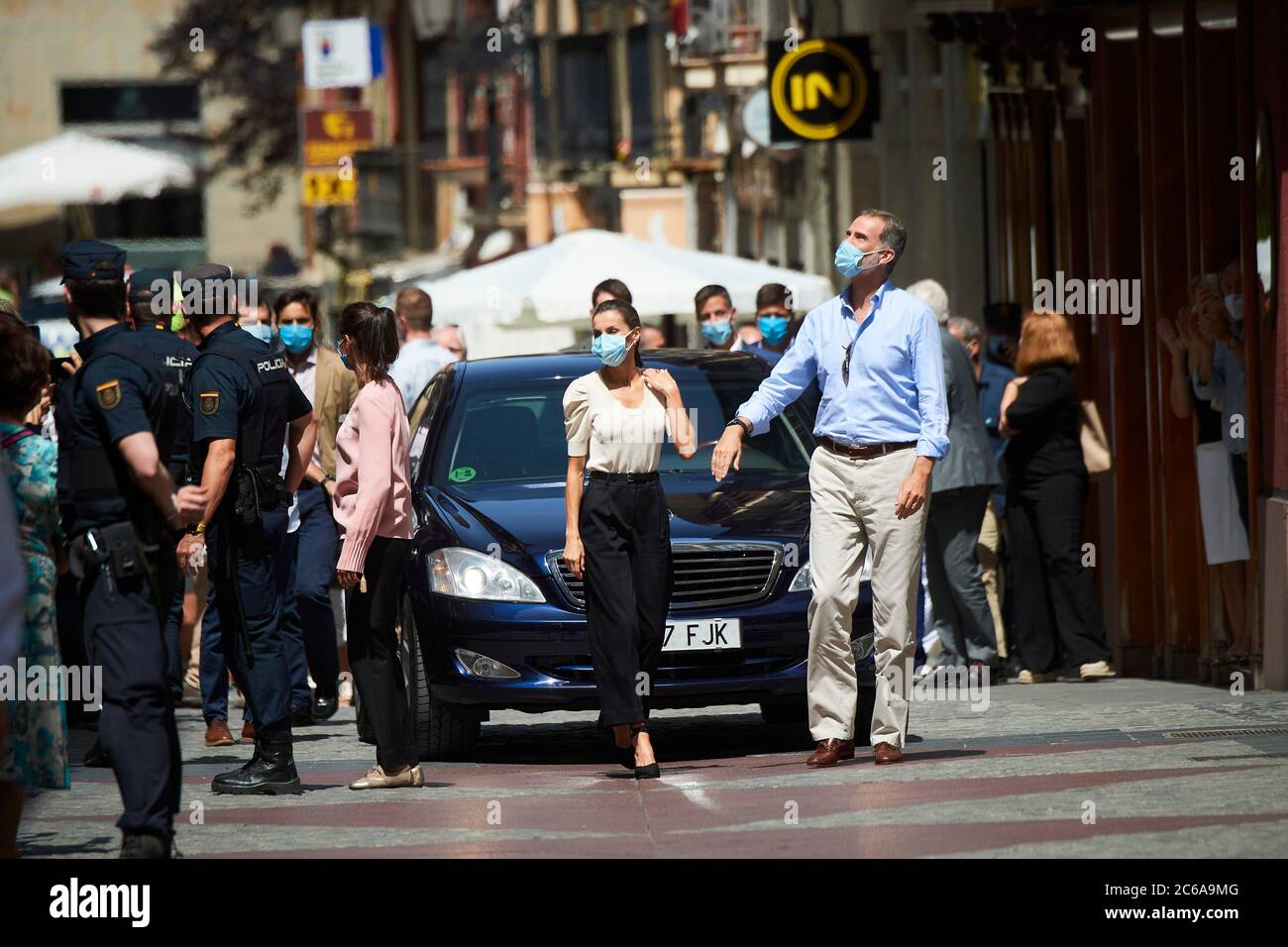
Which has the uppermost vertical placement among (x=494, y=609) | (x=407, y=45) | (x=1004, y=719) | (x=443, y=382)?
(x=407, y=45)

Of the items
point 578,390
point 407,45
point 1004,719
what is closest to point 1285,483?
point 1004,719

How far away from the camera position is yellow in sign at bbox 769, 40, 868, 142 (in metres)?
21.1

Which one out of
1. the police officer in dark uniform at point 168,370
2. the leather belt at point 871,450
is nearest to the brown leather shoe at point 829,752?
the leather belt at point 871,450

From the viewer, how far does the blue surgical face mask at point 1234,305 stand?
13.3 metres

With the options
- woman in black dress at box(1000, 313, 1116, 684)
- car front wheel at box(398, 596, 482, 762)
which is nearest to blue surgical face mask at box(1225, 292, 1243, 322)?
woman in black dress at box(1000, 313, 1116, 684)

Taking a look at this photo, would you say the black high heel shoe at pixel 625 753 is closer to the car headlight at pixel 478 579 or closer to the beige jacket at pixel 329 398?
the car headlight at pixel 478 579

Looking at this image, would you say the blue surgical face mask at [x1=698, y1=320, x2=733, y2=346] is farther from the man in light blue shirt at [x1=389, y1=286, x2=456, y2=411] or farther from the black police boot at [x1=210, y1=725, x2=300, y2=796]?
the black police boot at [x1=210, y1=725, x2=300, y2=796]

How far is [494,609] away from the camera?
10.9 m

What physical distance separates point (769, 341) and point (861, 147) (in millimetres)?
8920

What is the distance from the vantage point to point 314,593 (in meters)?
13.6

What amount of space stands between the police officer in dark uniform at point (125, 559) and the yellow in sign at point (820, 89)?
528 inches

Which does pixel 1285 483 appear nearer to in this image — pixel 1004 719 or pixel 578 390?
pixel 1004 719

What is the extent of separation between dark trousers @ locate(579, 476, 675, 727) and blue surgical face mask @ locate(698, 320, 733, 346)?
5.72 m

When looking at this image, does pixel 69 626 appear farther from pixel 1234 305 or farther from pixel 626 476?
pixel 1234 305
